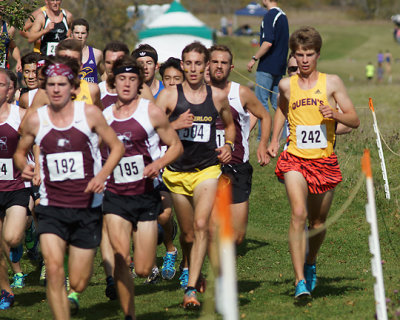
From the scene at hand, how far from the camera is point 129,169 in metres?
7.21

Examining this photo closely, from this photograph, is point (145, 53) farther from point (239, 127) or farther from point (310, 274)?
point (310, 274)

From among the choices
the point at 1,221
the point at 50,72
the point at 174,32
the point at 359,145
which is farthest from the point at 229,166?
the point at 174,32

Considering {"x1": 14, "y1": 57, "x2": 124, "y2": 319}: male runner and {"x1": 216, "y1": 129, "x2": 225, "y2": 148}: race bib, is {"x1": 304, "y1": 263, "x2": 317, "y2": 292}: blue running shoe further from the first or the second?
{"x1": 14, "y1": 57, "x2": 124, "y2": 319}: male runner

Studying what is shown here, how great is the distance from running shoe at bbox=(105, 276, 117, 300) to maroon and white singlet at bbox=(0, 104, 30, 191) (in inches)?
55.1

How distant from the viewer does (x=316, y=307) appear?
303 inches

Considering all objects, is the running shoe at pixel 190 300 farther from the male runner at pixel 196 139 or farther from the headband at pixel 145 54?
the headband at pixel 145 54

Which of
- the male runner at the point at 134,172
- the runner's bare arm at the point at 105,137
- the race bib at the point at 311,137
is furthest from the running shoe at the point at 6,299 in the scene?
the race bib at the point at 311,137

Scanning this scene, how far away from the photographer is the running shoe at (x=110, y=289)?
26.9 feet

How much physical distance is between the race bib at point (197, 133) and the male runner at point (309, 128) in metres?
0.68

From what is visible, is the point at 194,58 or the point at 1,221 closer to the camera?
the point at 194,58

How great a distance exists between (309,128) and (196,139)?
3.74ft

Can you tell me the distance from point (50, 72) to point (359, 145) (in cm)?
1022

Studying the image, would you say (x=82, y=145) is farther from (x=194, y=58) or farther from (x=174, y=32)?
(x=174, y=32)

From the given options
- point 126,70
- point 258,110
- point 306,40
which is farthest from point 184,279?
point 306,40
